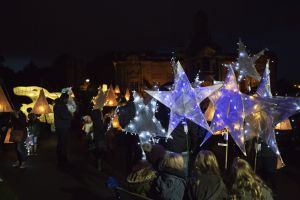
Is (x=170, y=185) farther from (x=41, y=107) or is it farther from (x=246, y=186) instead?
(x=41, y=107)

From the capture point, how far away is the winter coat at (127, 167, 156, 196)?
5.64 meters

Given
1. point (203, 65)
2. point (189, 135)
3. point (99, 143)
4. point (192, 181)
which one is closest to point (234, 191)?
point (192, 181)

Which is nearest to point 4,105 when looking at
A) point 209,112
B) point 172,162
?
point 209,112

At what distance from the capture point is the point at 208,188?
17.7 ft

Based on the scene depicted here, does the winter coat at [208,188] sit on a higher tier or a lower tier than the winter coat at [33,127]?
lower

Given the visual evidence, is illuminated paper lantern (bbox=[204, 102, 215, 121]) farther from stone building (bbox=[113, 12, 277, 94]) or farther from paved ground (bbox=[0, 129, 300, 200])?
stone building (bbox=[113, 12, 277, 94])

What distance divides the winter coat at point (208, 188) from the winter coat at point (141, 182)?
0.57 meters

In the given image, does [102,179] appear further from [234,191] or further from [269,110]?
[234,191]

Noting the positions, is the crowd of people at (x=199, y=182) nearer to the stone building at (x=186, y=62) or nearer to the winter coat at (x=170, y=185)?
the winter coat at (x=170, y=185)

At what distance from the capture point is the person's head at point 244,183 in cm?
512

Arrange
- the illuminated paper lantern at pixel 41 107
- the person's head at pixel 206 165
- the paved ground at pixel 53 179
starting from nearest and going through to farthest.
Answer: the person's head at pixel 206 165 → the paved ground at pixel 53 179 → the illuminated paper lantern at pixel 41 107

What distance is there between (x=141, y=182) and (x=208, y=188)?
0.88 m

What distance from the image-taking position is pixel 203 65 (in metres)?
53.8

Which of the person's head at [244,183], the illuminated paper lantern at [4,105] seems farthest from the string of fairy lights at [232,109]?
the illuminated paper lantern at [4,105]
